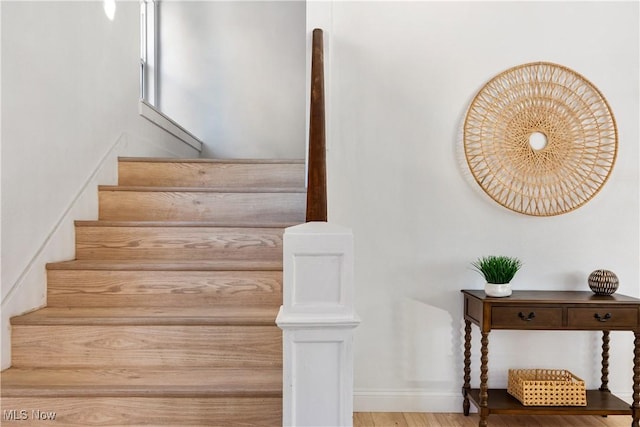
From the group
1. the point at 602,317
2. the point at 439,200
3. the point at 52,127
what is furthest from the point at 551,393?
the point at 52,127

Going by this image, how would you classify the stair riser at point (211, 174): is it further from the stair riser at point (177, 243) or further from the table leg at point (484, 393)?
the table leg at point (484, 393)

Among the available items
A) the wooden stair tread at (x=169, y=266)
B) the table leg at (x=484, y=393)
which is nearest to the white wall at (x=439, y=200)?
the table leg at (x=484, y=393)

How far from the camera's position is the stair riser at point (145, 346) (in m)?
1.62

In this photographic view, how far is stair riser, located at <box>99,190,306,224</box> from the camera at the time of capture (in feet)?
7.56

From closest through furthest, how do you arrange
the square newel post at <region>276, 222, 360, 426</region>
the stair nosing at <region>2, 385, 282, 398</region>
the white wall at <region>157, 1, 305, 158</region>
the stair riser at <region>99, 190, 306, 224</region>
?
1. the square newel post at <region>276, 222, 360, 426</region>
2. the stair nosing at <region>2, 385, 282, 398</region>
3. the stair riser at <region>99, 190, 306, 224</region>
4. the white wall at <region>157, 1, 305, 158</region>

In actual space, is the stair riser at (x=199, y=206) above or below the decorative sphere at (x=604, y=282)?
above

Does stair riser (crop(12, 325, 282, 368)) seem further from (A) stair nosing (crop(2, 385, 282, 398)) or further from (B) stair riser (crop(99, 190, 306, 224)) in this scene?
(B) stair riser (crop(99, 190, 306, 224))

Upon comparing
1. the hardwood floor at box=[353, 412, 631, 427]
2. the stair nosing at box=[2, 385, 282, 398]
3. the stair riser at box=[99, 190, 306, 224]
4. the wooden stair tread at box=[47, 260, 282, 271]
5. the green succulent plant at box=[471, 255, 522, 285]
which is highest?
the stair riser at box=[99, 190, 306, 224]

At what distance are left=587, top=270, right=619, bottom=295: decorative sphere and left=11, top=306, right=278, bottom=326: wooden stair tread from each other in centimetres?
153

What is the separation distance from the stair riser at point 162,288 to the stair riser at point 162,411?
0.46 meters

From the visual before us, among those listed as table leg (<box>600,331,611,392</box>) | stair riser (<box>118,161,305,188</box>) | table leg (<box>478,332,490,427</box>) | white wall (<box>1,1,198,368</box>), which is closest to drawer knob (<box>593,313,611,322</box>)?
table leg (<box>600,331,611,392</box>)

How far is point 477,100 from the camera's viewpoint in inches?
93.1

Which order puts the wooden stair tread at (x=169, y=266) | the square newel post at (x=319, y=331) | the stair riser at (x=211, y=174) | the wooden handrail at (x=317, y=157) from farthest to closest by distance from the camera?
the stair riser at (x=211, y=174), the wooden stair tread at (x=169, y=266), the wooden handrail at (x=317, y=157), the square newel post at (x=319, y=331)

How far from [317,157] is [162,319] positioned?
33.2 inches
